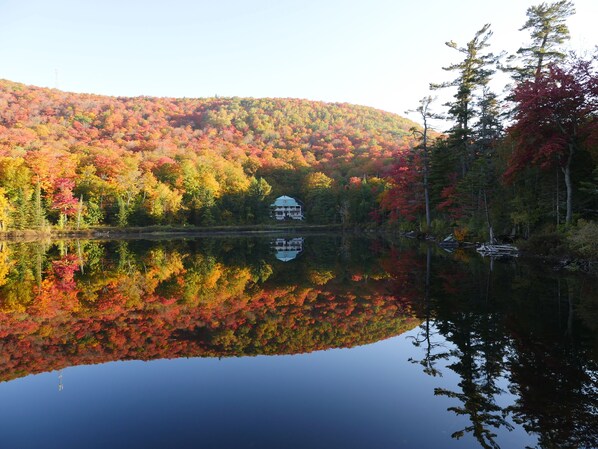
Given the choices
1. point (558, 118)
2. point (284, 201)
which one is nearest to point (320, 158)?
point (284, 201)

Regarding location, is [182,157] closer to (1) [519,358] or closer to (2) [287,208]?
(2) [287,208]

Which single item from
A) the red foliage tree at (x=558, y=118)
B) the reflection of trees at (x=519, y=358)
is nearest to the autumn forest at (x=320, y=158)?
the red foliage tree at (x=558, y=118)

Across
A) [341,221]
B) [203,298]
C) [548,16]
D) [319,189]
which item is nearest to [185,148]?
[319,189]

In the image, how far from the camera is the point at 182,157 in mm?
74938

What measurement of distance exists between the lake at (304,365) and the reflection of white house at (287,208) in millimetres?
66229

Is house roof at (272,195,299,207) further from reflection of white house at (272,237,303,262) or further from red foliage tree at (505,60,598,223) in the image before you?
red foliage tree at (505,60,598,223)

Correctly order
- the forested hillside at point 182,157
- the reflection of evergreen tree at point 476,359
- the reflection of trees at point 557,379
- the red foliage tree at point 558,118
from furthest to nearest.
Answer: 1. the forested hillside at point 182,157
2. the red foliage tree at point 558,118
3. the reflection of evergreen tree at point 476,359
4. the reflection of trees at point 557,379

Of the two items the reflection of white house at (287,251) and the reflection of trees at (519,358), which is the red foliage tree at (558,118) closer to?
the reflection of trees at (519,358)

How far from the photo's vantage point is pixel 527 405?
5.47 meters

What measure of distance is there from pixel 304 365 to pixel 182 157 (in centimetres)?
7203

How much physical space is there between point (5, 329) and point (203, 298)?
4.91 metres

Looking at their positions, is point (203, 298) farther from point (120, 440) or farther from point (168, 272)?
point (120, 440)

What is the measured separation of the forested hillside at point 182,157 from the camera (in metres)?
55.0

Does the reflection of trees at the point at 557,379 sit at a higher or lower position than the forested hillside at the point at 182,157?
lower
